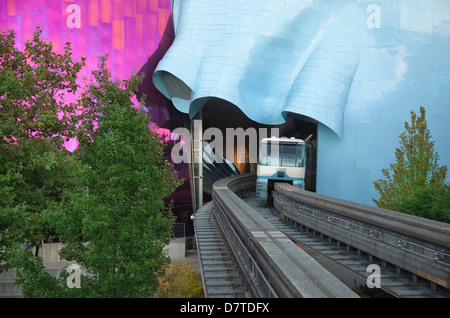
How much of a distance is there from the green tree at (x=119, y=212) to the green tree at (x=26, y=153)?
1951mm

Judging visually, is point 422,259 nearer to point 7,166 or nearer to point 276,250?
point 276,250

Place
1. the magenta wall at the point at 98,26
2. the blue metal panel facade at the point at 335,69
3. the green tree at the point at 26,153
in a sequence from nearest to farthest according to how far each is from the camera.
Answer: the green tree at the point at 26,153, the blue metal panel facade at the point at 335,69, the magenta wall at the point at 98,26

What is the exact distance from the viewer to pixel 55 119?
12297mm

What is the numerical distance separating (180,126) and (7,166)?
21277 millimetres

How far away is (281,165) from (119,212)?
43.7ft

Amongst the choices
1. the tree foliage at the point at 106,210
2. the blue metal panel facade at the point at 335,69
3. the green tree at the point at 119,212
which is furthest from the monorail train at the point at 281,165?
the green tree at the point at 119,212

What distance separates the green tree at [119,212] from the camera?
28.0ft

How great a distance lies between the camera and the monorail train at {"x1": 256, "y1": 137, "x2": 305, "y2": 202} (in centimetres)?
2120

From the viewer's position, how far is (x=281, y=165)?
69.8 feet

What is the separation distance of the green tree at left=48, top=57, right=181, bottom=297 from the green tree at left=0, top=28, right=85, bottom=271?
1.95 meters
